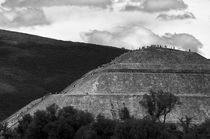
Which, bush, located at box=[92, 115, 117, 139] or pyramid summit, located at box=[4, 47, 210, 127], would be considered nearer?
bush, located at box=[92, 115, 117, 139]

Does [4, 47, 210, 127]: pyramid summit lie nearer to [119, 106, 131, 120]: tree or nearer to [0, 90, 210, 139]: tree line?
[119, 106, 131, 120]: tree

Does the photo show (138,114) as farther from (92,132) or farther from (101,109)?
(92,132)

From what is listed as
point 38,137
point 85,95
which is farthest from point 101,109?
Answer: point 38,137

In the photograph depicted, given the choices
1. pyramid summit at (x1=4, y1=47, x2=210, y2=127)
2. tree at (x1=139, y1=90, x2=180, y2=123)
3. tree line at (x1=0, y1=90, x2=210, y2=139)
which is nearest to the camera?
tree line at (x1=0, y1=90, x2=210, y2=139)

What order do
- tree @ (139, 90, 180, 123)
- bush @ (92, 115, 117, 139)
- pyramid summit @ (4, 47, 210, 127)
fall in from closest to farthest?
bush @ (92, 115, 117, 139)
tree @ (139, 90, 180, 123)
pyramid summit @ (4, 47, 210, 127)

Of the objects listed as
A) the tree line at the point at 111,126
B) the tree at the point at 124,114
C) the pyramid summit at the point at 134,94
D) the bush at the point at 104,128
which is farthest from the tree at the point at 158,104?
the pyramid summit at the point at 134,94

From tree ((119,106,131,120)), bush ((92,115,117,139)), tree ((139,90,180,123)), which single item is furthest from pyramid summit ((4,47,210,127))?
bush ((92,115,117,139))

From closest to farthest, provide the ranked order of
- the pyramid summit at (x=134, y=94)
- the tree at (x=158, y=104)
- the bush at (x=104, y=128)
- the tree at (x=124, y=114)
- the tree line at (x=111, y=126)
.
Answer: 1. the tree line at (x=111, y=126)
2. the bush at (x=104, y=128)
3. the tree at (x=158, y=104)
4. the tree at (x=124, y=114)
5. the pyramid summit at (x=134, y=94)

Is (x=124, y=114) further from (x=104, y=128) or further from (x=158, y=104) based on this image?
(x=104, y=128)

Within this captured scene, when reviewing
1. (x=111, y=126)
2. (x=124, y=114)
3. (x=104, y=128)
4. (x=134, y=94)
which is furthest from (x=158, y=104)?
(x=134, y=94)

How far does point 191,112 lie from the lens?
604 feet

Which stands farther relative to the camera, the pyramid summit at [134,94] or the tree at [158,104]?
the pyramid summit at [134,94]

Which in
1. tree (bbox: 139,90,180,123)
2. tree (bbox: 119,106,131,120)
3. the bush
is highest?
tree (bbox: 139,90,180,123)

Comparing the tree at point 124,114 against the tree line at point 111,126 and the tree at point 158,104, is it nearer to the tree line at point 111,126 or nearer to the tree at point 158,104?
the tree line at point 111,126
